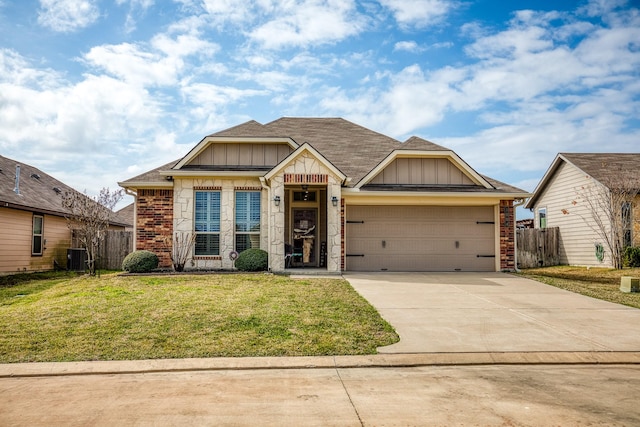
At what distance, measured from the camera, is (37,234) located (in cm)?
1834

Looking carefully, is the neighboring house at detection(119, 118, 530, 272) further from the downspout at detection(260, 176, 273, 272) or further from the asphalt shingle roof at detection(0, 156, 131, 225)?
the asphalt shingle roof at detection(0, 156, 131, 225)

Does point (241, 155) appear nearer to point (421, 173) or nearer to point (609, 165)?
point (421, 173)

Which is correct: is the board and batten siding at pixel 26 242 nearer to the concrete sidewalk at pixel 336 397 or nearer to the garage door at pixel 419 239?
the garage door at pixel 419 239

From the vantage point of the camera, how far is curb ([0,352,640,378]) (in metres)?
5.54

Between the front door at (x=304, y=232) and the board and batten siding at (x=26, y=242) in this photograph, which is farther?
the front door at (x=304, y=232)

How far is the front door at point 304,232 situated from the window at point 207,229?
2746mm

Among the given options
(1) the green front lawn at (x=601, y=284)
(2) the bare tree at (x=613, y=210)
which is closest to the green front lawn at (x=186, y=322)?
(1) the green front lawn at (x=601, y=284)

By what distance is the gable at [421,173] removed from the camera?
15.7 meters

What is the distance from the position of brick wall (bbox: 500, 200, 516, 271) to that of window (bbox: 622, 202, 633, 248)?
224 inches

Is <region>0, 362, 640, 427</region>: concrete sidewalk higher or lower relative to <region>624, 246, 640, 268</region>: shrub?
lower

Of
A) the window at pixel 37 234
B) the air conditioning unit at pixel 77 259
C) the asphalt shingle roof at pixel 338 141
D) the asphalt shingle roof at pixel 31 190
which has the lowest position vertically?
the air conditioning unit at pixel 77 259

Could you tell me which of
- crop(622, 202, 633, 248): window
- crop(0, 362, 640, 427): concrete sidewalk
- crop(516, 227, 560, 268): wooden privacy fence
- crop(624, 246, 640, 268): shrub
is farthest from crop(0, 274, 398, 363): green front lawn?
crop(622, 202, 633, 248): window

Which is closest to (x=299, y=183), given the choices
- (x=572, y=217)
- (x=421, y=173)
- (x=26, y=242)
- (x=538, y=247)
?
(x=421, y=173)

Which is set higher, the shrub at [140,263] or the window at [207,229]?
the window at [207,229]
